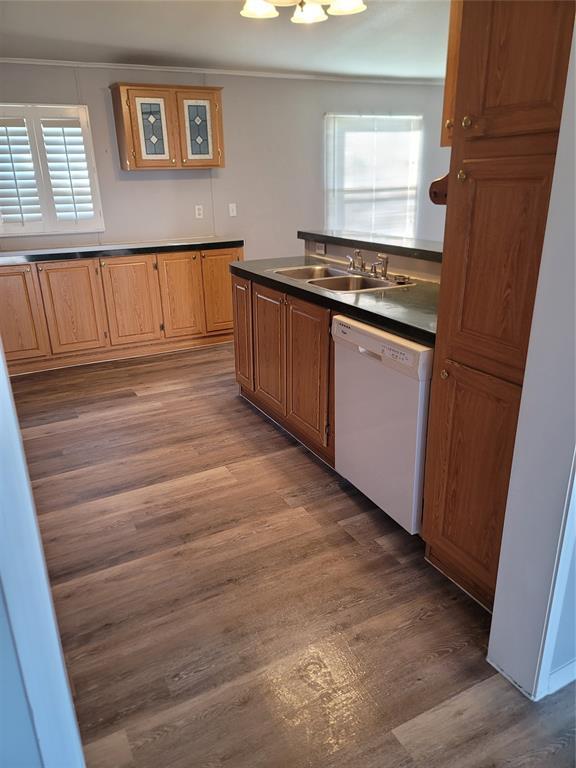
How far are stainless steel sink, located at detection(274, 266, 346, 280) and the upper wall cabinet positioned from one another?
1892 millimetres

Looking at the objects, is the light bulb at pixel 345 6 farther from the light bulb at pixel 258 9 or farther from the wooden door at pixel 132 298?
the wooden door at pixel 132 298

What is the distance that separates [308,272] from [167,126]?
6.66ft

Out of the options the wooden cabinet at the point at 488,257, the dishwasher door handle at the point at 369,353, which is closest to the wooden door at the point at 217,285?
the dishwasher door handle at the point at 369,353

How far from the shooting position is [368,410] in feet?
7.43

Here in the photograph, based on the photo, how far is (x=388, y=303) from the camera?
2.34 metres

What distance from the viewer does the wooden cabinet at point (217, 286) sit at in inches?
186

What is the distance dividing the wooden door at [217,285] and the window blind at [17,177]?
1.40 metres

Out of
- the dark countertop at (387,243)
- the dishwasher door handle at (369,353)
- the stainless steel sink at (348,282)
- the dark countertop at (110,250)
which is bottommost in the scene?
the dishwasher door handle at (369,353)

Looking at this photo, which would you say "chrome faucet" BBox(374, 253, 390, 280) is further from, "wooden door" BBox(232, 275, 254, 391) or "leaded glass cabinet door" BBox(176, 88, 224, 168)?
"leaded glass cabinet door" BBox(176, 88, 224, 168)

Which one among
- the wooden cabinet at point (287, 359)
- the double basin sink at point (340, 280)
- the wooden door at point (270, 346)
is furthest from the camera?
the wooden door at point (270, 346)

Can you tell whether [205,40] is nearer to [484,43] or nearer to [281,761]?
[484,43]

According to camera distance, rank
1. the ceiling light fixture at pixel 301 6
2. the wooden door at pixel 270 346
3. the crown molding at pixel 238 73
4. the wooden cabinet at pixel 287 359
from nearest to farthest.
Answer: the ceiling light fixture at pixel 301 6 < the wooden cabinet at pixel 287 359 < the wooden door at pixel 270 346 < the crown molding at pixel 238 73

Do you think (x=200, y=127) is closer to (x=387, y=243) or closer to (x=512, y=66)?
(x=387, y=243)

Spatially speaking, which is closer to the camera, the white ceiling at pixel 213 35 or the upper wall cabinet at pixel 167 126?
the white ceiling at pixel 213 35
